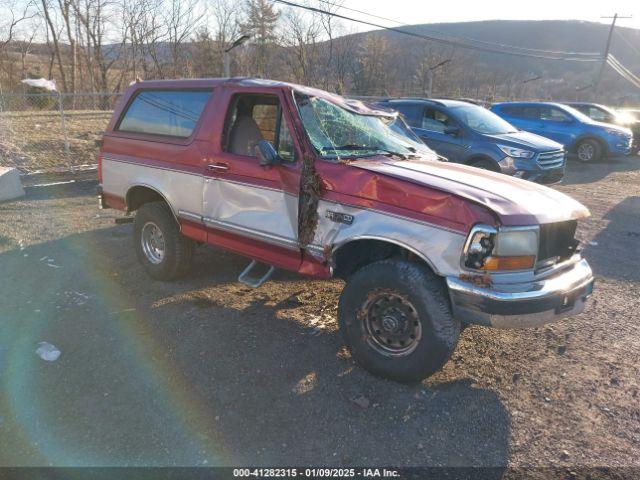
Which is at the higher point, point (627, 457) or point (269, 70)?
point (269, 70)

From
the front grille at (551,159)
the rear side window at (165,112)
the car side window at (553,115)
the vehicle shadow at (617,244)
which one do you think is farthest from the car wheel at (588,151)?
the rear side window at (165,112)

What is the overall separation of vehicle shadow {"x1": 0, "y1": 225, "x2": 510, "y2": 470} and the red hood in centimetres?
127

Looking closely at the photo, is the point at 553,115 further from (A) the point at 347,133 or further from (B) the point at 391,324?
(B) the point at 391,324

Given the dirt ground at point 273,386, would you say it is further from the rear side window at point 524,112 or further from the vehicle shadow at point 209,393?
the rear side window at point 524,112

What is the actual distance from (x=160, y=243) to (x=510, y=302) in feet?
11.6

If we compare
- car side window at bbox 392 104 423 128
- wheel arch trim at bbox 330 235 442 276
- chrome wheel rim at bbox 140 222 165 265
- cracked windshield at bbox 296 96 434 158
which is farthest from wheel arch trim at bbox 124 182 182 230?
car side window at bbox 392 104 423 128

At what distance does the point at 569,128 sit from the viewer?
14.9 metres

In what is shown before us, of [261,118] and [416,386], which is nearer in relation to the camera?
[416,386]

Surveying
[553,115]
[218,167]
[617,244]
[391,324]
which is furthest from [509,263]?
[553,115]

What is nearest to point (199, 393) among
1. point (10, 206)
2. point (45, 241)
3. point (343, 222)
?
point (343, 222)

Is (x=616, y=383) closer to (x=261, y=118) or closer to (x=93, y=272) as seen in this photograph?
(x=261, y=118)

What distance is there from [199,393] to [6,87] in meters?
27.1

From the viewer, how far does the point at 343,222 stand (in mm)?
3426

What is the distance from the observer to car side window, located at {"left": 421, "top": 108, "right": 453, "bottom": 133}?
9406 mm
